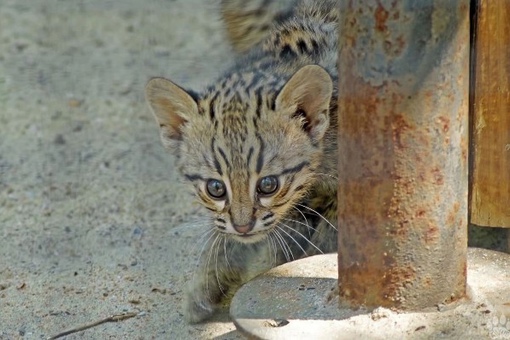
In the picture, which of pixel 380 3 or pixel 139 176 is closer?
pixel 380 3

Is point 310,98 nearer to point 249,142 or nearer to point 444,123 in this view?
point 249,142

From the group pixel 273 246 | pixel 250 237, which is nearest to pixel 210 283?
pixel 273 246

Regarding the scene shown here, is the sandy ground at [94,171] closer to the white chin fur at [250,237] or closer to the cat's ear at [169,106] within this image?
the white chin fur at [250,237]

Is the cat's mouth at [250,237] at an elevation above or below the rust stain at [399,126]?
below

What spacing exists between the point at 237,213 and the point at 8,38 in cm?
297

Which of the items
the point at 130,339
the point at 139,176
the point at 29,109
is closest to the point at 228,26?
the point at 139,176

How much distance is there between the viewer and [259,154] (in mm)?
2863

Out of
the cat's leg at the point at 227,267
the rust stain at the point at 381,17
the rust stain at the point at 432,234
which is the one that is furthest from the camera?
the cat's leg at the point at 227,267

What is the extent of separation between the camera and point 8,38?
5.37 metres

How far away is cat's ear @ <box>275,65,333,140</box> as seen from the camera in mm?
2854

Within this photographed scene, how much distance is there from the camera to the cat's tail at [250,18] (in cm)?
384

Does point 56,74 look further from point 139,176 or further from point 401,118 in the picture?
point 401,118

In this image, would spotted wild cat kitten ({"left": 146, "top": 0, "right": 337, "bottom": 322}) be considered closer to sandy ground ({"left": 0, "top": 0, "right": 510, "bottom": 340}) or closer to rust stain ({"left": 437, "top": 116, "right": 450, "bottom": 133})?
sandy ground ({"left": 0, "top": 0, "right": 510, "bottom": 340})

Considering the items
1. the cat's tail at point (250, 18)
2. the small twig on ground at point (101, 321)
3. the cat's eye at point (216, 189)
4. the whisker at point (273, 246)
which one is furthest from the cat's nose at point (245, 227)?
the cat's tail at point (250, 18)
